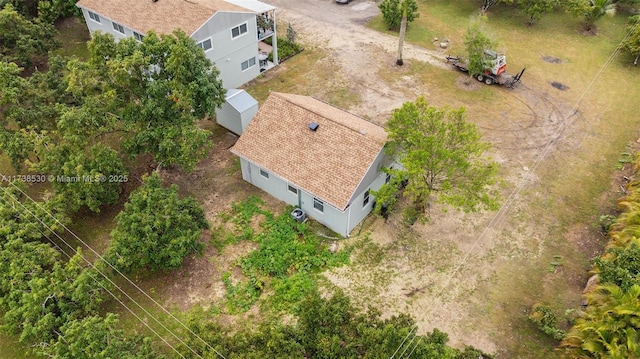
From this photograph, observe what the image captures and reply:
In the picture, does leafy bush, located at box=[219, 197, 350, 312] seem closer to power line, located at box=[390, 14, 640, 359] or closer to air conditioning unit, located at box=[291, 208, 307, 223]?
air conditioning unit, located at box=[291, 208, 307, 223]

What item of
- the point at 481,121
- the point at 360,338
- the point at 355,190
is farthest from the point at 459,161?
the point at 481,121

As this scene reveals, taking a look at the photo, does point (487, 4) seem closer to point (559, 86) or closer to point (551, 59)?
point (551, 59)

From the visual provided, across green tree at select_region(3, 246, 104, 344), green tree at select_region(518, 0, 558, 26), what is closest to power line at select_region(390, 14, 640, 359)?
green tree at select_region(518, 0, 558, 26)

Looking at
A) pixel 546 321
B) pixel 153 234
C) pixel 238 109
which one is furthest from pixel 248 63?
pixel 546 321

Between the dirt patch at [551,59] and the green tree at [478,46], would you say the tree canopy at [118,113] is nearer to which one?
the green tree at [478,46]

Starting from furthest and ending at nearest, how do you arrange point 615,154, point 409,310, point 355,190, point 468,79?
1. point 468,79
2. point 615,154
3. point 355,190
4. point 409,310

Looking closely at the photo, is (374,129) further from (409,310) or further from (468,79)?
(468,79)
